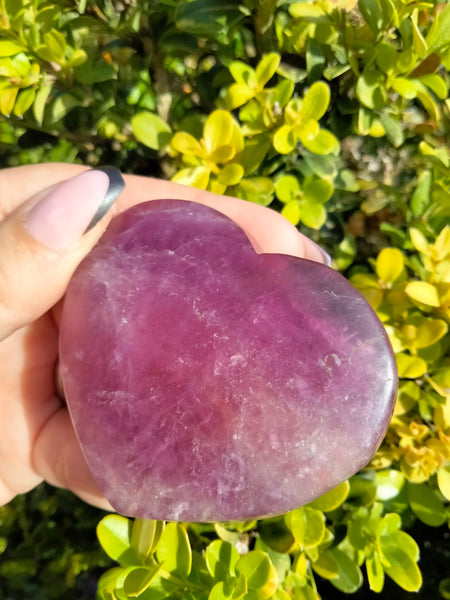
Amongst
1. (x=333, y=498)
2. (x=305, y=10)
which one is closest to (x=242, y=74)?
(x=305, y=10)

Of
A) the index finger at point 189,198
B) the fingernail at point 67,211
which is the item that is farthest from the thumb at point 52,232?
the index finger at point 189,198

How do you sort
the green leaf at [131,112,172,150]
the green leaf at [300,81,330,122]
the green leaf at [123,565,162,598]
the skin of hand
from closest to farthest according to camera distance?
the green leaf at [123,565,162,598] < the skin of hand < the green leaf at [300,81,330,122] < the green leaf at [131,112,172,150]

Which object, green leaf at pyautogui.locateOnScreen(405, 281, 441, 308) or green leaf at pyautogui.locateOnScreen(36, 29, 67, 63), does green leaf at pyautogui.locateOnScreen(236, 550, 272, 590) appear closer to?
green leaf at pyautogui.locateOnScreen(405, 281, 441, 308)

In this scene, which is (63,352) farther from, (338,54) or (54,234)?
(338,54)

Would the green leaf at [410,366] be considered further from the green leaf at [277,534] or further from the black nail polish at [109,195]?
the black nail polish at [109,195]

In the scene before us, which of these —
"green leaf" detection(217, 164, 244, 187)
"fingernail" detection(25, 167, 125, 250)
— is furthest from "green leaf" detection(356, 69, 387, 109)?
"fingernail" detection(25, 167, 125, 250)

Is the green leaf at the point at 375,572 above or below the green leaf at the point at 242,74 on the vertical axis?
below
